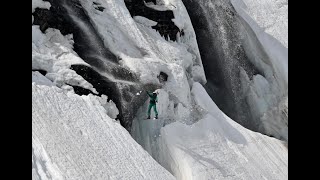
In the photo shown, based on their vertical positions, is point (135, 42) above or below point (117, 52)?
above

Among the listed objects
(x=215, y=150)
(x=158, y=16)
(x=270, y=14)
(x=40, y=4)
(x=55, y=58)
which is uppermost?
(x=40, y=4)

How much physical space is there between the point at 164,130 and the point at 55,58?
8.01ft

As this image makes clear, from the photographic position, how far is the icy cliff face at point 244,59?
37.0 ft

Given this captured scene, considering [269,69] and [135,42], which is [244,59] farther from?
[135,42]

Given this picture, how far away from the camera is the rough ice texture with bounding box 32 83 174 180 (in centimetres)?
673

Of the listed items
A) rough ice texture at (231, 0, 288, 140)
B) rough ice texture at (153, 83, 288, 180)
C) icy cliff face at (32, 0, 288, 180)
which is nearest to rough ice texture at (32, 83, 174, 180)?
icy cliff face at (32, 0, 288, 180)

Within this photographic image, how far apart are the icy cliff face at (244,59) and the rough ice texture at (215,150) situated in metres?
1.31

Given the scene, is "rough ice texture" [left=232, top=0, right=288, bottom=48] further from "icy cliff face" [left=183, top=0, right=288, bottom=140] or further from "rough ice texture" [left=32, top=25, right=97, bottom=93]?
"rough ice texture" [left=32, top=25, right=97, bottom=93]

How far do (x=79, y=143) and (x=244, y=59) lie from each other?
5957 millimetres

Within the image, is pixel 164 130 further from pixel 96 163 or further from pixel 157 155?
pixel 96 163

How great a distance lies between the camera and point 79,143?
23.7 feet

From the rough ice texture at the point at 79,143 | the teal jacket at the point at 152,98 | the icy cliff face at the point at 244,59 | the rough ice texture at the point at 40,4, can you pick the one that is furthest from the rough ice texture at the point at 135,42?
the rough ice texture at the point at 79,143

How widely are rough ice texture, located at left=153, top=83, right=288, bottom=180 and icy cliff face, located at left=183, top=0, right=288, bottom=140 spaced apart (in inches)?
Result: 51.4

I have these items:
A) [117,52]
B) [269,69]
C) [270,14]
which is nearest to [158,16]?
[117,52]
